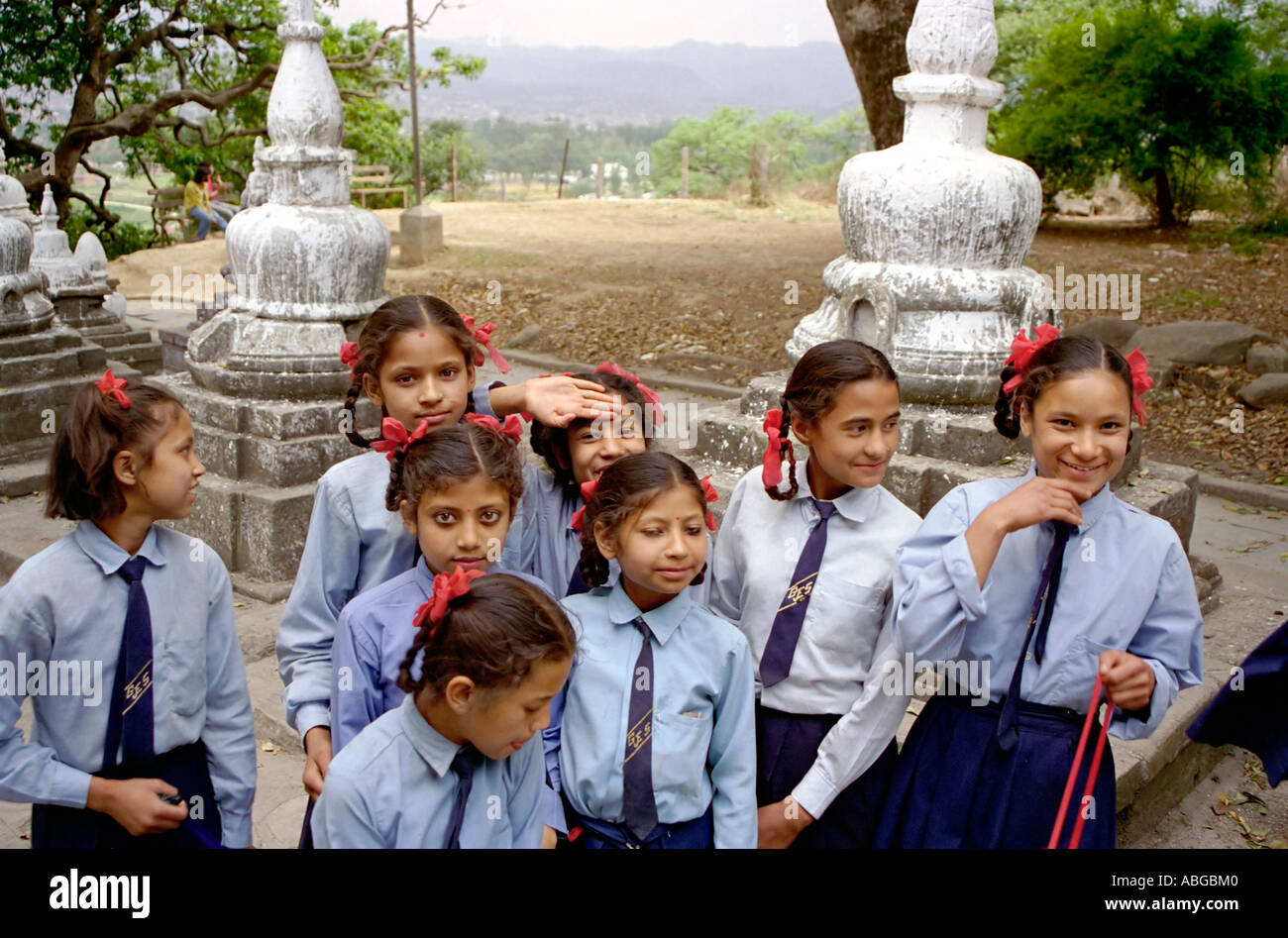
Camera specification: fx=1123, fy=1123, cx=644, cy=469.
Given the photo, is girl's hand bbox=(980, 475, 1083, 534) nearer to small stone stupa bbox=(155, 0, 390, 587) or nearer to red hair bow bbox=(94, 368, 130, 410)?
red hair bow bbox=(94, 368, 130, 410)

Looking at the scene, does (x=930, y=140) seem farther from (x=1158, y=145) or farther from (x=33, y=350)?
(x=1158, y=145)

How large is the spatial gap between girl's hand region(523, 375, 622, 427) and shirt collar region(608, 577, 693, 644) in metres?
0.44

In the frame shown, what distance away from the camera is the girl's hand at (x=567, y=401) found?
2.45 meters

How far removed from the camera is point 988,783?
216 centimetres

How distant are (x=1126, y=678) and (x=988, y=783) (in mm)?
347

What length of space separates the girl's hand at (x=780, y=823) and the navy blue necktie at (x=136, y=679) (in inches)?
48.3

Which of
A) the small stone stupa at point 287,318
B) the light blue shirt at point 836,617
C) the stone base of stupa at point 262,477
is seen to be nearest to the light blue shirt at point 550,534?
the light blue shirt at point 836,617

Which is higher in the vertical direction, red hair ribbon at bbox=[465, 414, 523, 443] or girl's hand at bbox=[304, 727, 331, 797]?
red hair ribbon at bbox=[465, 414, 523, 443]

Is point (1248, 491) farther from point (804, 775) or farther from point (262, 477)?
point (262, 477)

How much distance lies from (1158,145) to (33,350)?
12.4 m

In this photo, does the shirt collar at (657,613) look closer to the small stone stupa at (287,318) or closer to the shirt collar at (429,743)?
the shirt collar at (429,743)

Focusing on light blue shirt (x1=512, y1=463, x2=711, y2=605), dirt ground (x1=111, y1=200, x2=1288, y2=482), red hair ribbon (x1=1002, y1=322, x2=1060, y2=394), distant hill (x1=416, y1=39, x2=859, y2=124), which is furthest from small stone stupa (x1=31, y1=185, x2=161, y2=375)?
distant hill (x1=416, y1=39, x2=859, y2=124)

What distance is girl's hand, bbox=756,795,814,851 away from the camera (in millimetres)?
2271

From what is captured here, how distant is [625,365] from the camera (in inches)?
389
